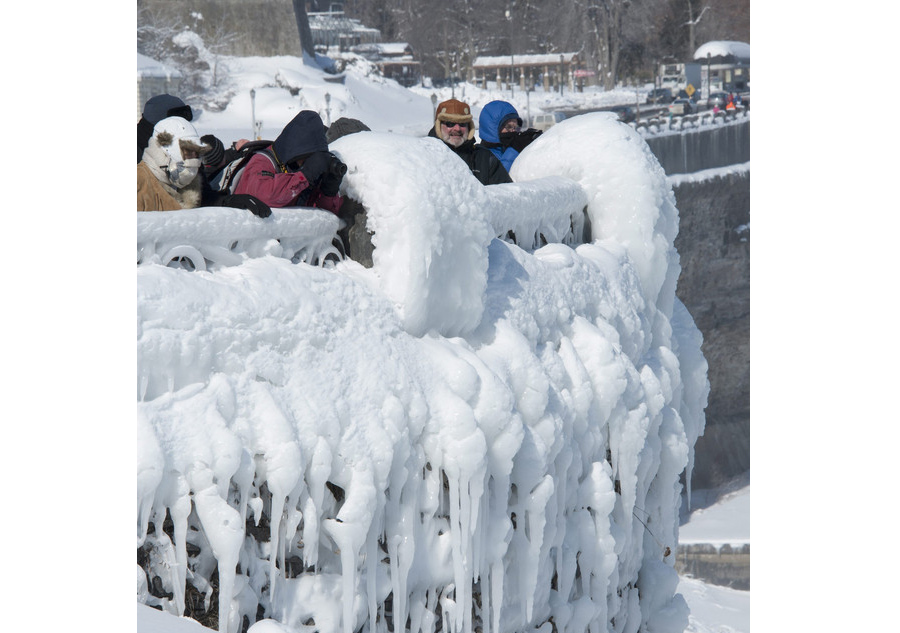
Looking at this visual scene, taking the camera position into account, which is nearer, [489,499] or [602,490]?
[489,499]

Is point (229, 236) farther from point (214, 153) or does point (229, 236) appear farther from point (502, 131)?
point (502, 131)

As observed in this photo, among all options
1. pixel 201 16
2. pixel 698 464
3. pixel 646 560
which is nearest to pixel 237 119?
pixel 201 16

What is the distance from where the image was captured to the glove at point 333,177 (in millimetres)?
4141

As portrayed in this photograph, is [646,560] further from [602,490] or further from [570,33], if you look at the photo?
[570,33]

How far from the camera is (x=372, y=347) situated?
3924mm

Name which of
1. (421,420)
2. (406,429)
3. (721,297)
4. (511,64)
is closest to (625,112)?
(511,64)

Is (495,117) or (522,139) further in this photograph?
(522,139)

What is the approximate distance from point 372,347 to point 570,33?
40577 mm

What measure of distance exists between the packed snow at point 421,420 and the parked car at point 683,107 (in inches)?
1177

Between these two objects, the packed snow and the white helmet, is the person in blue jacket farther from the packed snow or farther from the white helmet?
the white helmet

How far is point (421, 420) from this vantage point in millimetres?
3949

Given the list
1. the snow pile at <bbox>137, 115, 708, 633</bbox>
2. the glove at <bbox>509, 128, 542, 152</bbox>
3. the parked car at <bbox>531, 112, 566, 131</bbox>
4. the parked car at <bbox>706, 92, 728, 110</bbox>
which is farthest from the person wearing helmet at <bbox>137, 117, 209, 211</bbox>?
the parked car at <bbox>706, 92, 728, 110</bbox>

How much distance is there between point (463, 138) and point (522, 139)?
3.92 ft

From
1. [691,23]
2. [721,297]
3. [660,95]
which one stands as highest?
[691,23]
